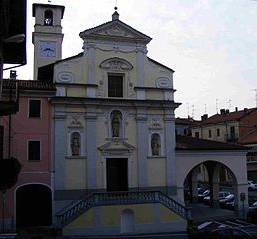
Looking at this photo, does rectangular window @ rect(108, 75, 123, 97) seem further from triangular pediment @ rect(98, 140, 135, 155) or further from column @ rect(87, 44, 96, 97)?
triangular pediment @ rect(98, 140, 135, 155)

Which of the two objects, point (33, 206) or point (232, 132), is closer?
point (33, 206)

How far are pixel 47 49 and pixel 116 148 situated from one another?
15.7m

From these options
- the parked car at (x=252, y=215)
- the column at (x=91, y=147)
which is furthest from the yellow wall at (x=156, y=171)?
the parked car at (x=252, y=215)

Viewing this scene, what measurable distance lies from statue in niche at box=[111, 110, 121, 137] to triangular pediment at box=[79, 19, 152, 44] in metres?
5.13

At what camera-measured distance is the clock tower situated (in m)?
40.5

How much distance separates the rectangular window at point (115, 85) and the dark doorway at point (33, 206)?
768 centimetres

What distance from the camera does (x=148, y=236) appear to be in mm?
27172

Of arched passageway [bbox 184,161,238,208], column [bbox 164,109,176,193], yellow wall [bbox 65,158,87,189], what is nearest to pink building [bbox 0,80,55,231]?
yellow wall [bbox 65,158,87,189]

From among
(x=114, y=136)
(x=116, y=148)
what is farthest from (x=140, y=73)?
(x=116, y=148)

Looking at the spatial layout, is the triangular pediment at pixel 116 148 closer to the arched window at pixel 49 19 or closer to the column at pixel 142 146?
the column at pixel 142 146

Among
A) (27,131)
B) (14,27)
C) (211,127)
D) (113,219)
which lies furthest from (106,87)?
(211,127)

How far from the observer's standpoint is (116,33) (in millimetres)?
31141

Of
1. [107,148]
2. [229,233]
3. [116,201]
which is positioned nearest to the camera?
[229,233]

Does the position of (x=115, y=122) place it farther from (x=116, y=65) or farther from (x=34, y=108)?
(x=34, y=108)
